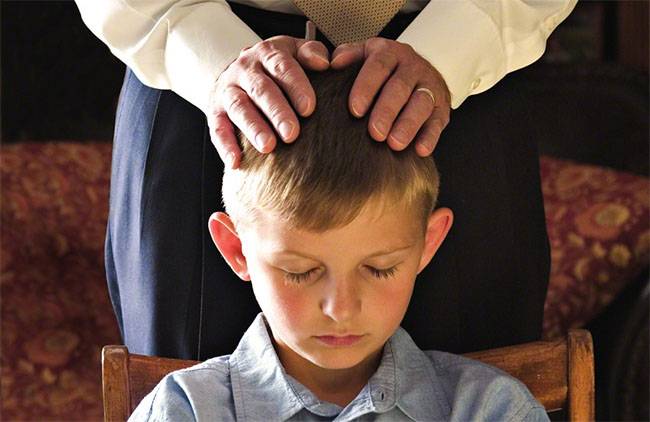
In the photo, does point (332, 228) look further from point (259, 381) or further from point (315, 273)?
point (259, 381)

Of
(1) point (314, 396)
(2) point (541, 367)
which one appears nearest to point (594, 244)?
(2) point (541, 367)

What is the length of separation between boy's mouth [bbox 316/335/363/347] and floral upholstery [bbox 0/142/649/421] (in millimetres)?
1468

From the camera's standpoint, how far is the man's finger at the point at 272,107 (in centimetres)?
108

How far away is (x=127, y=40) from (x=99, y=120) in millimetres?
2023

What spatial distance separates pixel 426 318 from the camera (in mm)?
1388

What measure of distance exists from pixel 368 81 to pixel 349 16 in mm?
236

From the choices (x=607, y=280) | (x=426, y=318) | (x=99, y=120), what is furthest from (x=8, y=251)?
(x=426, y=318)

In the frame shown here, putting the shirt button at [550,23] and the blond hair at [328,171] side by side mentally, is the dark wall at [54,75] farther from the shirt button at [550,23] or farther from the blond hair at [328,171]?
the blond hair at [328,171]

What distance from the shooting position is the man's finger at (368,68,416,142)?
1.10m

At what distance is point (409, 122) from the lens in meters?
1.11

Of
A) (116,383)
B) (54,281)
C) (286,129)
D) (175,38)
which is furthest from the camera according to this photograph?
(54,281)

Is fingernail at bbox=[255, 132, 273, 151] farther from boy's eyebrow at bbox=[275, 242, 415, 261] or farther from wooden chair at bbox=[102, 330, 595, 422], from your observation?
wooden chair at bbox=[102, 330, 595, 422]

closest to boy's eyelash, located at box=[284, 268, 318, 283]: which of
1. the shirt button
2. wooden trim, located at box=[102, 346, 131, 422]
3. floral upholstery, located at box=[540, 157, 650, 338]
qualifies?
wooden trim, located at box=[102, 346, 131, 422]

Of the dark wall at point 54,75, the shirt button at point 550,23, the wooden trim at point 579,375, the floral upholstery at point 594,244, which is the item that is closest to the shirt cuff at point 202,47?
the shirt button at point 550,23
